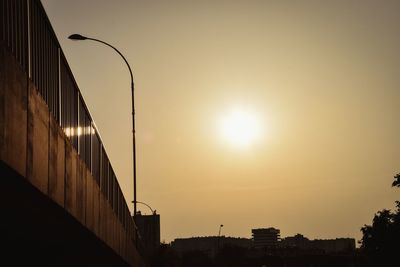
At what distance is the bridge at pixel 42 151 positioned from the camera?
30.3ft

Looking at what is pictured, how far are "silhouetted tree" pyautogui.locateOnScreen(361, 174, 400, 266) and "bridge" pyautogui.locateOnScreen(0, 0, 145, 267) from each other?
53.8 m

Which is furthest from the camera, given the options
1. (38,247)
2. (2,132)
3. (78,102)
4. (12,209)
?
(38,247)

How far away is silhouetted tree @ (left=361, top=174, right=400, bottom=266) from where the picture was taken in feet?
238

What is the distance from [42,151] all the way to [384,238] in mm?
66717

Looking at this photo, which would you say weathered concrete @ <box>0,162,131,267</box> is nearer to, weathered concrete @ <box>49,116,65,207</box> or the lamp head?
weathered concrete @ <box>49,116,65,207</box>

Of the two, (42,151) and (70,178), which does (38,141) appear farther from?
(70,178)

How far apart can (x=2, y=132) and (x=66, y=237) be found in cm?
1080

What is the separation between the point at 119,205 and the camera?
30312 mm

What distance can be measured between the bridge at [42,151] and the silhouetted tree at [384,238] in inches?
2117

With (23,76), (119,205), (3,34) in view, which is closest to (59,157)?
(23,76)

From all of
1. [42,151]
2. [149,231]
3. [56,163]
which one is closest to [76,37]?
[56,163]

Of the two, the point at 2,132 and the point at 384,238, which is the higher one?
the point at 384,238

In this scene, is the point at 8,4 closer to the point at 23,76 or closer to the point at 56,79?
the point at 23,76

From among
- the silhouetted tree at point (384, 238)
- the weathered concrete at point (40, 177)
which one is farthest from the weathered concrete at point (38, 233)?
the silhouetted tree at point (384, 238)
